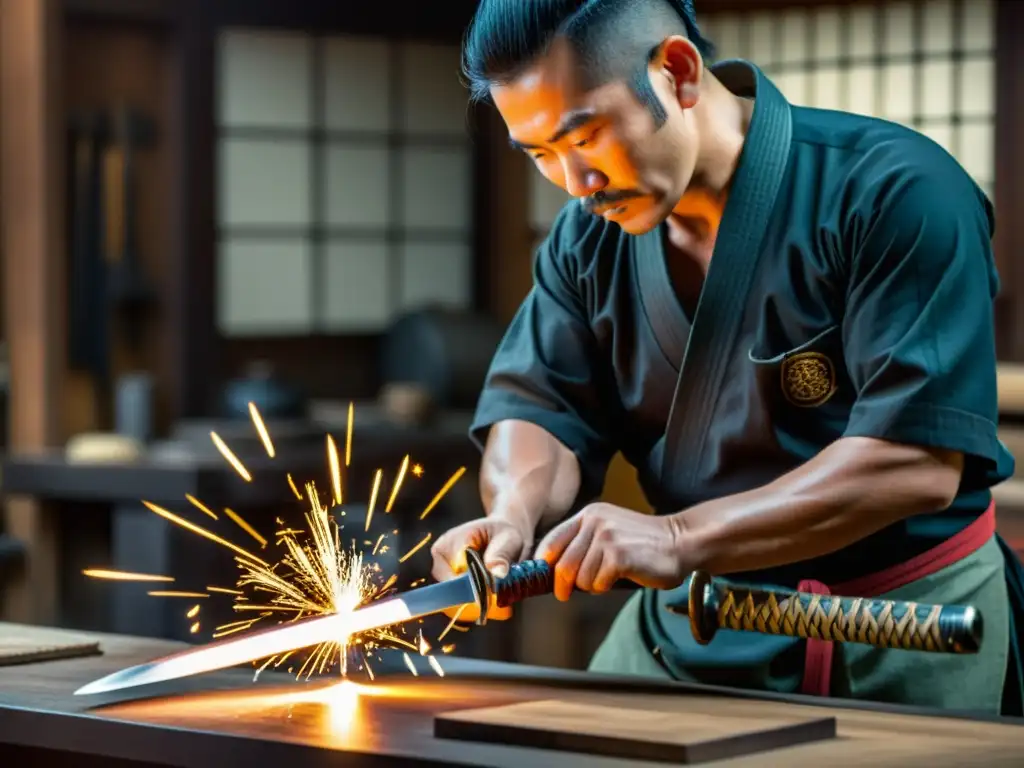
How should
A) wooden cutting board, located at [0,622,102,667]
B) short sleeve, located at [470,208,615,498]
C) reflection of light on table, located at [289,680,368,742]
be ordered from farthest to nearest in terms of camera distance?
1. short sleeve, located at [470,208,615,498]
2. wooden cutting board, located at [0,622,102,667]
3. reflection of light on table, located at [289,680,368,742]

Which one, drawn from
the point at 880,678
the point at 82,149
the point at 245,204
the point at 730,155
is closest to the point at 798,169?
the point at 730,155

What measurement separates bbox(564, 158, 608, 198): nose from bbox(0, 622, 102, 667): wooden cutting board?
758 mm

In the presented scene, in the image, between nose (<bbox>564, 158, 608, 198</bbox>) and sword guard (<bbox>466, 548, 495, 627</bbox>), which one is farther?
nose (<bbox>564, 158, 608, 198</bbox>)

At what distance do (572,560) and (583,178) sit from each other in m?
0.40

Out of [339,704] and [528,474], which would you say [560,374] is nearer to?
[528,474]

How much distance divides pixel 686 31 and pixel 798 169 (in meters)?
0.20

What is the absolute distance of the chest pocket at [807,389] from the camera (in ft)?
6.82

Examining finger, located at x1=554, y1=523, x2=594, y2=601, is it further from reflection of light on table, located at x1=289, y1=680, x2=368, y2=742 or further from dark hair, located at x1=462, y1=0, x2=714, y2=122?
dark hair, located at x1=462, y1=0, x2=714, y2=122

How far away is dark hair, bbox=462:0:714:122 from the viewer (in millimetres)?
1973

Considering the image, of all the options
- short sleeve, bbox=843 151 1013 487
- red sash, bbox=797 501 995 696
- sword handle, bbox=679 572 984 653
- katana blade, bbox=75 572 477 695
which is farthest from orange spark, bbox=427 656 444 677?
short sleeve, bbox=843 151 1013 487

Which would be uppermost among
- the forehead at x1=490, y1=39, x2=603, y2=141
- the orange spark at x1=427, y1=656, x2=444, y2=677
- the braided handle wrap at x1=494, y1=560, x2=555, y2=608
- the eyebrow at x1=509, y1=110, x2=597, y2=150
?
the forehead at x1=490, y1=39, x2=603, y2=141

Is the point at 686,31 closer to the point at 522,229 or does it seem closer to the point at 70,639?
the point at 70,639

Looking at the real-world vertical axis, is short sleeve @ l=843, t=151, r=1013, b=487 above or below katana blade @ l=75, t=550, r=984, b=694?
above

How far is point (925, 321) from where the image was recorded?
6.37ft
